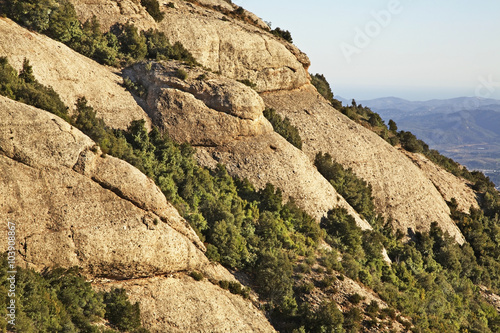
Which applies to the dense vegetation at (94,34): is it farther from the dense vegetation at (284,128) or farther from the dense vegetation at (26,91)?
the dense vegetation at (284,128)

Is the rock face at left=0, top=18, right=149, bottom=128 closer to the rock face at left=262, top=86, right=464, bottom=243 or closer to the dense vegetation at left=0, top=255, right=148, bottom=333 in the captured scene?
the dense vegetation at left=0, top=255, right=148, bottom=333

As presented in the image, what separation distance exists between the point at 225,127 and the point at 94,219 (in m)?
20.6

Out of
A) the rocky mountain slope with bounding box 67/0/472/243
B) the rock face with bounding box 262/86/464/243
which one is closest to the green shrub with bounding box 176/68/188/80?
the rocky mountain slope with bounding box 67/0/472/243

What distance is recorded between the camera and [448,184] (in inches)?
2333

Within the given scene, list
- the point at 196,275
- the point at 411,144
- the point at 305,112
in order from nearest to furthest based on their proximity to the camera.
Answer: the point at 196,275 < the point at 305,112 < the point at 411,144

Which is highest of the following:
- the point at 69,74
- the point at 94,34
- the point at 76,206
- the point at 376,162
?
the point at 94,34

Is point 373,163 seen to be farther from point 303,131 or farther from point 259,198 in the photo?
point 259,198

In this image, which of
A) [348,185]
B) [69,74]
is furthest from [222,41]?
[348,185]

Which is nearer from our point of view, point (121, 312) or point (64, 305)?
point (64, 305)

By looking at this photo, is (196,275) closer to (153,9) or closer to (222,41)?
(222,41)

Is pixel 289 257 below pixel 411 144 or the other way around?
below

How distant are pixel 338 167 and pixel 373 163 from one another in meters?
6.72

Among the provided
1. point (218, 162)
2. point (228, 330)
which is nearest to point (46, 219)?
point (228, 330)

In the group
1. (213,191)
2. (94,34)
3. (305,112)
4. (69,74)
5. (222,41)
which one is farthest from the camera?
(305,112)
